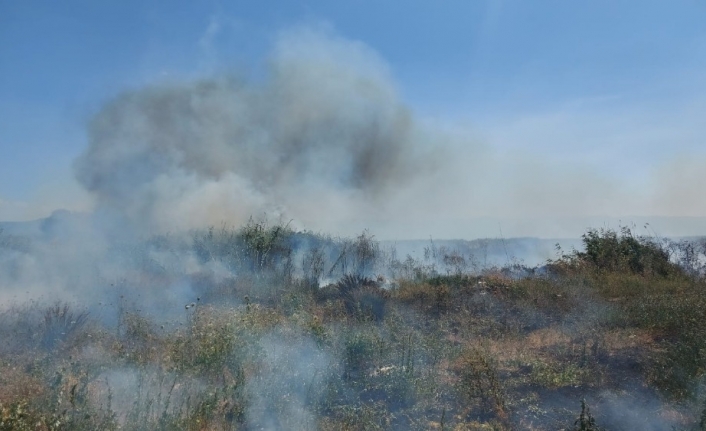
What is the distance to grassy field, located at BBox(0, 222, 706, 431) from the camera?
13.3 ft

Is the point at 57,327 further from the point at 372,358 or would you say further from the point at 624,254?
the point at 624,254

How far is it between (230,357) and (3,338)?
3.55 m

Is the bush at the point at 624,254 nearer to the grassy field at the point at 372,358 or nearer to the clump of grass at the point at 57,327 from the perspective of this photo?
the grassy field at the point at 372,358

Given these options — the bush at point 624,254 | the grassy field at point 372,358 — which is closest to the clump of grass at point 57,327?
the grassy field at point 372,358

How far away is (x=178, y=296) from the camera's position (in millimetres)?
8891

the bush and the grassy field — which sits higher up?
the bush

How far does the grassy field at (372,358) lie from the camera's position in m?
4.05

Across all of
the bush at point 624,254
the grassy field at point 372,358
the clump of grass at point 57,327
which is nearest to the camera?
the grassy field at point 372,358

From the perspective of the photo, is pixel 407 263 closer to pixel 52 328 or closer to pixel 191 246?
pixel 191 246

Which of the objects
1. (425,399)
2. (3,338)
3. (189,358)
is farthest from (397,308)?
(3,338)

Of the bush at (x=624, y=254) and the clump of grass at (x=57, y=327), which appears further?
the bush at (x=624, y=254)

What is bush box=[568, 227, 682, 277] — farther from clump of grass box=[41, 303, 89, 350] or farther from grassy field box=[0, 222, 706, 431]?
clump of grass box=[41, 303, 89, 350]

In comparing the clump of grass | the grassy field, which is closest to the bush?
the grassy field

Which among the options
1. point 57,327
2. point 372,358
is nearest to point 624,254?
point 372,358
